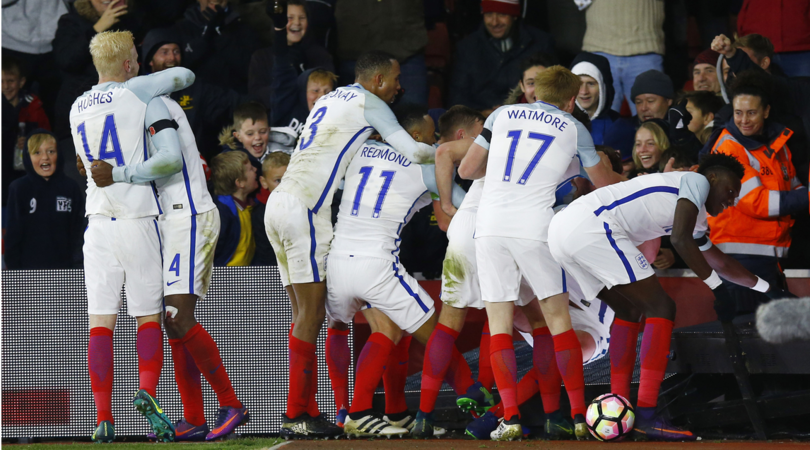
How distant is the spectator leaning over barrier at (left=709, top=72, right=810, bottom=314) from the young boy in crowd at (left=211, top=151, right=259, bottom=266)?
362 cm

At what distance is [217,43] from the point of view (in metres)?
10.1

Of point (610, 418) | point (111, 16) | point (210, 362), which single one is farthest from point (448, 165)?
point (111, 16)

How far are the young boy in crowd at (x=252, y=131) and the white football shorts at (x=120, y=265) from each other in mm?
2533

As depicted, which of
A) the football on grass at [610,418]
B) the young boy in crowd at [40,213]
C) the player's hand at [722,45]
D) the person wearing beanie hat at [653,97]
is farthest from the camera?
the young boy in crowd at [40,213]

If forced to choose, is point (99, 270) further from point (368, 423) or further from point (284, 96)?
point (284, 96)

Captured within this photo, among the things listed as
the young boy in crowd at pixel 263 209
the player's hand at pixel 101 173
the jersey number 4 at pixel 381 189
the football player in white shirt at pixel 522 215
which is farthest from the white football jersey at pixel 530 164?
the young boy in crowd at pixel 263 209

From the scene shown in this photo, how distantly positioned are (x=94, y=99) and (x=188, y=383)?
192cm

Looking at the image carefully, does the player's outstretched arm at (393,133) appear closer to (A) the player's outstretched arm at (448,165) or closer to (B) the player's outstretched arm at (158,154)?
(A) the player's outstretched arm at (448,165)

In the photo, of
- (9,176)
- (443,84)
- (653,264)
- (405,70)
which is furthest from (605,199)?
(9,176)

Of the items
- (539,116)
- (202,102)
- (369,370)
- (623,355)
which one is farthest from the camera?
(202,102)

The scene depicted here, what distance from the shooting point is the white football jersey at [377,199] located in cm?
624

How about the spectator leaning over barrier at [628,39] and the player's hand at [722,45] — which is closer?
the player's hand at [722,45]

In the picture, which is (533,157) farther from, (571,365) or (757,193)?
(757,193)

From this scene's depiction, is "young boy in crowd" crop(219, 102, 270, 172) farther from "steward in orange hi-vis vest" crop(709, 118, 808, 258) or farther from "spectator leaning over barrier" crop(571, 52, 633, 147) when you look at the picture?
"steward in orange hi-vis vest" crop(709, 118, 808, 258)
